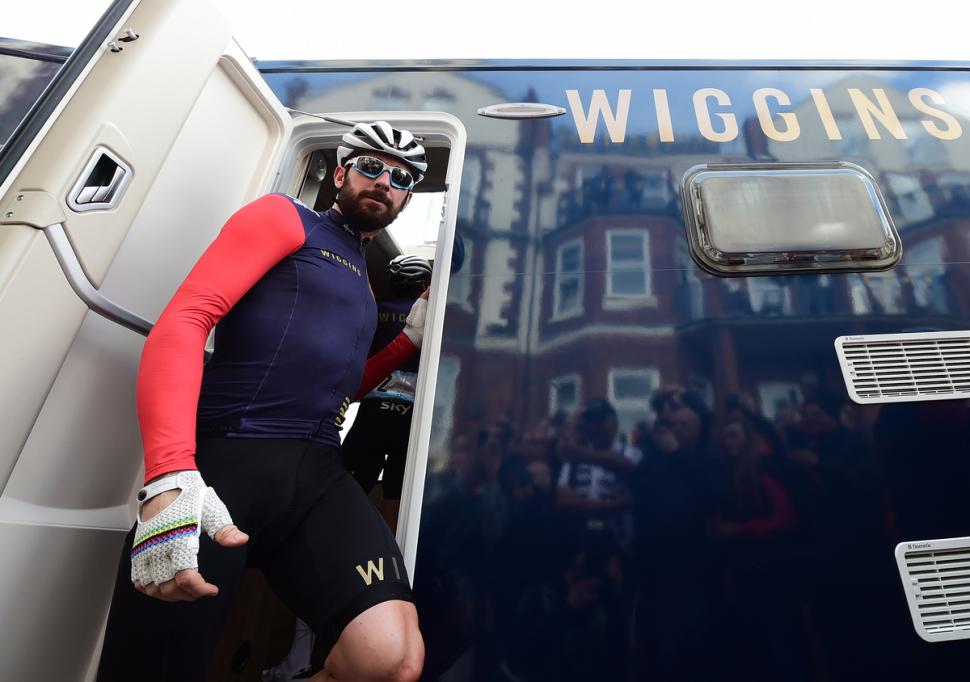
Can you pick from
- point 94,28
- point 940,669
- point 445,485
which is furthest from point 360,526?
point 940,669

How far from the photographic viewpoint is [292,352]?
4.80 feet

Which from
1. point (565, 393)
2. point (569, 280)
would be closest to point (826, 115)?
point (569, 280)

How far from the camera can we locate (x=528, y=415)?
1.66m

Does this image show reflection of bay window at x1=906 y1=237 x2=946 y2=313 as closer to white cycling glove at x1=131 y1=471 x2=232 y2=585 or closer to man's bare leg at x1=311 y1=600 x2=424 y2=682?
man's bare leg at x1=311 y1=600 x2=424 y2=682

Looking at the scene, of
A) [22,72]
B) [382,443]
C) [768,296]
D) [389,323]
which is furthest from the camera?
[389,323]

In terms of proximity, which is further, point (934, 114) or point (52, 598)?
point (934, 114)

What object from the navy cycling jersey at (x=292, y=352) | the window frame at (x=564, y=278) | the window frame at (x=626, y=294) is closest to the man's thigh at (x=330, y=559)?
the navy cycling jersey at (x=292, y=352)

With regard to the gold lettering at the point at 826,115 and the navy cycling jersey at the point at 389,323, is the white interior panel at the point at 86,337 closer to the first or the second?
the navy cycling jersey at the point at 389,323

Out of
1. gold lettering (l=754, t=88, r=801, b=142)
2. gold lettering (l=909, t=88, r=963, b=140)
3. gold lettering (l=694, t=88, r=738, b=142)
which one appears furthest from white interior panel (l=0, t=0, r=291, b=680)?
gold lettering (l=909, t=88, r=963, b=140)

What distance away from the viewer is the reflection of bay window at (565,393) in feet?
5.47

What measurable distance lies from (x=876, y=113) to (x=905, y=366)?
40.6 inches

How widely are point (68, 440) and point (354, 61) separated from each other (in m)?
1.77

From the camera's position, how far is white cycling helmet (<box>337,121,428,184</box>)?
1866 millimetres

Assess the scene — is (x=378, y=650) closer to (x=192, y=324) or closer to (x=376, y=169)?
(x=192, y=324)
